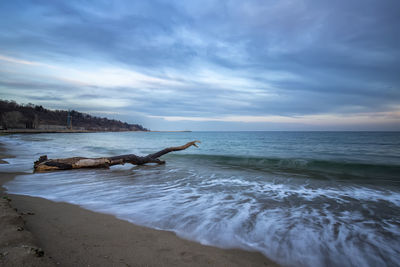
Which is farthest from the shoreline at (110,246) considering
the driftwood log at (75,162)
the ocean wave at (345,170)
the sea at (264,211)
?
the ocean wave at (345,170)

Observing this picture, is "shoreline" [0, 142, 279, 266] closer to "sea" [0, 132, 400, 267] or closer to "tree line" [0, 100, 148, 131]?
"sea" [0, 132, 400, 267]

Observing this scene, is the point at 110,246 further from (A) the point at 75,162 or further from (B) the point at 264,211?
(A) the point at 75,162

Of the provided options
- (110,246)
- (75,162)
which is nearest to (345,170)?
(110,246)

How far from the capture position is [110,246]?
2309 mm

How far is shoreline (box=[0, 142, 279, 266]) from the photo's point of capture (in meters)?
2.00

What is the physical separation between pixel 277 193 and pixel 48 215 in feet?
16.9

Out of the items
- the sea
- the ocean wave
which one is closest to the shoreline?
the sea

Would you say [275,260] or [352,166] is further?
[352,166]

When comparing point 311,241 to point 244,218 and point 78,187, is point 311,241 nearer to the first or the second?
point 244,218

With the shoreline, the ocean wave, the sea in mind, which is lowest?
the ocean wave

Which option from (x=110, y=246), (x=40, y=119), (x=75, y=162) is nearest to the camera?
(x=110, y=246)

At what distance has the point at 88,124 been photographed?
488ft

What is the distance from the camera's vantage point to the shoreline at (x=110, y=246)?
6.57 feet

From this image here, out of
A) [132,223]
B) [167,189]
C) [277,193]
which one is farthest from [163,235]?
[277,193]
